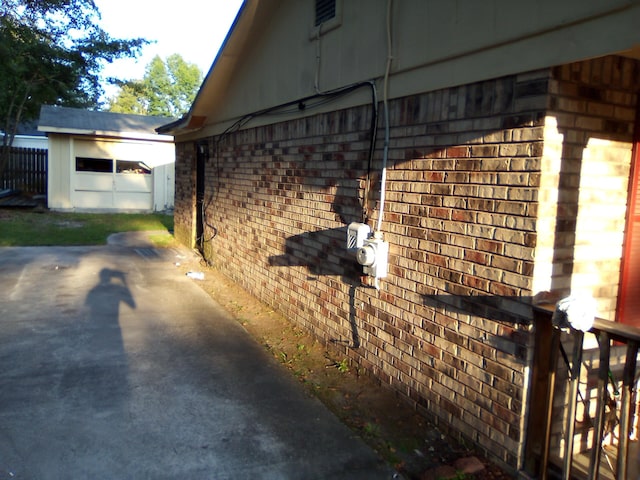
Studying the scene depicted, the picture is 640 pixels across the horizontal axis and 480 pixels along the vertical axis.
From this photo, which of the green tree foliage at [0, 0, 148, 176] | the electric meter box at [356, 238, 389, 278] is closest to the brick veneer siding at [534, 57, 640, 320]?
the electric meter box at [356, 238, 389, 278]

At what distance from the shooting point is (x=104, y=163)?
20.0m

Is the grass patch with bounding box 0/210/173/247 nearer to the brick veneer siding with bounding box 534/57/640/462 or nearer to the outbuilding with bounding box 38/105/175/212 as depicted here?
the outbuilding with bounding box 38/105/175/212

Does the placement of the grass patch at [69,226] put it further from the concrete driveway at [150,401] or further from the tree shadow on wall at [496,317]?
the tree shadow on wall at [496,317]

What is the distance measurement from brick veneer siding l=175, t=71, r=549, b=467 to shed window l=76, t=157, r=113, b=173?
15.6 m

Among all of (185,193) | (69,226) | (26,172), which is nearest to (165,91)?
(26,172)

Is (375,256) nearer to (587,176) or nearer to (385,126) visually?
(385,126)

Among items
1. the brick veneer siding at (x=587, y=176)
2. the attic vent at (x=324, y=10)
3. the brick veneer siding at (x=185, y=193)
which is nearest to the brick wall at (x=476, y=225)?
the brick veneer siding at (x=587, y=176)

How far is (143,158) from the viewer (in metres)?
20.5

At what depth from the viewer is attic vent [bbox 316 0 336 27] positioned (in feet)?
18.1

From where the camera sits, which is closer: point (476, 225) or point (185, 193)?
point (476, 225)

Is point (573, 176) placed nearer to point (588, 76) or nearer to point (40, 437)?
point (588, 76)

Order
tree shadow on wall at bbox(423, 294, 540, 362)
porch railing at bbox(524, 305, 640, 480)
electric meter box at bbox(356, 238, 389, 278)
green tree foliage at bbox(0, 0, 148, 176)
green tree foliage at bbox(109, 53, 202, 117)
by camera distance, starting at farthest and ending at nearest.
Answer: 1. green tree foliage at bbox(109, 53, 202, 117)
2. green tree foliage at bbox(0, 0, 148, 176)
3. electric meter box at bbox(356, 238, 389, 278)
4. tree shadow on wall at bbox(423, 294, 540, 362)
5. porch railing at bbox(524, 305, 640, 480)

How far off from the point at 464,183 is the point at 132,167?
1904cm

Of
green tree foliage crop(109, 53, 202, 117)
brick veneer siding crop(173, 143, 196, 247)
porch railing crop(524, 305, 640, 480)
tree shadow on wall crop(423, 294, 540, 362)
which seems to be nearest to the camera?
porch railing crop(524, 305, 640, 480)
